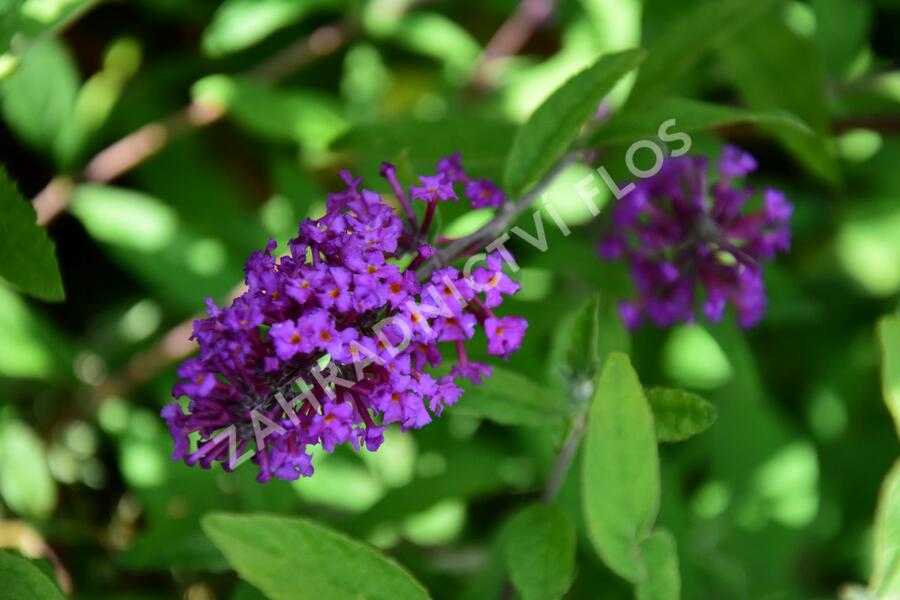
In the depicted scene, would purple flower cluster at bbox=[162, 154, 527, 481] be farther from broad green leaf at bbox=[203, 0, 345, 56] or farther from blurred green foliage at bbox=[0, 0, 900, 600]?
broad green leaf at bbox=[203, 0, 345, 56]

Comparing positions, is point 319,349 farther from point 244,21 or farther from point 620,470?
point 244,21

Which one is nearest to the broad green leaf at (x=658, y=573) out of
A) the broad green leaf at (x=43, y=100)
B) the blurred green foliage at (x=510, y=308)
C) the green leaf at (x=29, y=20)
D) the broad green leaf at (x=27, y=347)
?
the blurred green foliage at (x=510, y=308)

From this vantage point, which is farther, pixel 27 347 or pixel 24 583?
pixel 27 347

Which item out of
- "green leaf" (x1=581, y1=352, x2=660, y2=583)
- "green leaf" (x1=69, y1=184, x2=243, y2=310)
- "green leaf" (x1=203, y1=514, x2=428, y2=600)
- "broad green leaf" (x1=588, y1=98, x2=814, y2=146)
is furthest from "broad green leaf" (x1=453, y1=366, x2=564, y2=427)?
"green leaf" (x1=69, y1=184, x2=243, y2=310)

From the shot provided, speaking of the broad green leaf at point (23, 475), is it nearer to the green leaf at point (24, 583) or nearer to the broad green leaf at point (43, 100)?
the broad green leaf at point (43, 100)

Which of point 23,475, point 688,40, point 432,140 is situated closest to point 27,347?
point 23,475

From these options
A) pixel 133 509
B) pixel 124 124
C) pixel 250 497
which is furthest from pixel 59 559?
pixel 124 124

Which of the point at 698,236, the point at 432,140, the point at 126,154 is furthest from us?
the point at 126,154

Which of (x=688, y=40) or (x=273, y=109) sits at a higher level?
(x=688, y=40)
